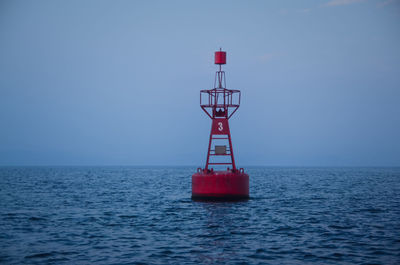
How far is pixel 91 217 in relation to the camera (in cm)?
2494

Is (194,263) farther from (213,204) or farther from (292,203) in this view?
(292,203)

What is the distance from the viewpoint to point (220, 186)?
28484 mm

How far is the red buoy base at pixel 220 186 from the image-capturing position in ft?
93.5

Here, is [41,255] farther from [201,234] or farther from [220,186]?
[220,186]

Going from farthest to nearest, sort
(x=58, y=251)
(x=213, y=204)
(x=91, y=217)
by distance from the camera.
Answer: (x=213, y=204) → (x=91, y=217) → (x=58, y=251)

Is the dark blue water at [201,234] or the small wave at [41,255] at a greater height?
the dark blue water at [201,234]

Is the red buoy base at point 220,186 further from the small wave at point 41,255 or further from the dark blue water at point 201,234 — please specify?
the small wave at point 41,255

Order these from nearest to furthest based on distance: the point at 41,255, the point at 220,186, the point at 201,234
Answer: the point at 41,255, the point at 201,234, the point at 220,186

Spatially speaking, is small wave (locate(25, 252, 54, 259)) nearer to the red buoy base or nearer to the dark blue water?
the dark blue water

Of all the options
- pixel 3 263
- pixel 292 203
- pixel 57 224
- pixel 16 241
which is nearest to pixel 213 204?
pixel 292 203

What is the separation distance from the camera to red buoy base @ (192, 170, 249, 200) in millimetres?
28484

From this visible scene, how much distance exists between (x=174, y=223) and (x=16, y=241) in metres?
8.02

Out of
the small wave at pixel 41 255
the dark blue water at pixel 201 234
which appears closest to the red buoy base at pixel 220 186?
the dark blue water at pixel 201 234

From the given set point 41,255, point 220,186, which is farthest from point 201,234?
point 220,186
